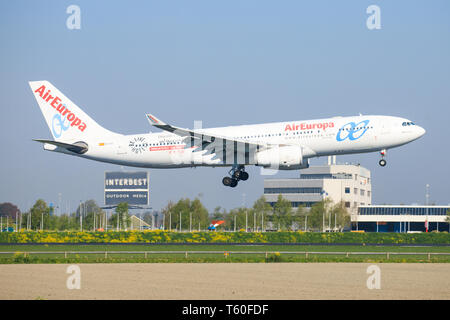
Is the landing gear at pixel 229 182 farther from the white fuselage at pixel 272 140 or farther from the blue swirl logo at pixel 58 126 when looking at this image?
the blue swirl logo at pixel 58 126

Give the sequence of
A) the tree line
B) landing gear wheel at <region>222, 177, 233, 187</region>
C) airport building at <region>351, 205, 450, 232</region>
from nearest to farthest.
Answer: landing gear wheel at <region>222, 177, 233, 187</region> → the tree line → airport building at <region>351, 205, 450, 232</region>

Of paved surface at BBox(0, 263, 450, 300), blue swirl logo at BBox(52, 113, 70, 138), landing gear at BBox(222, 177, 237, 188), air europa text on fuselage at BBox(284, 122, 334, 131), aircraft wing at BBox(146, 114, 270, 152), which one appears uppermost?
blue swirl logo at BBox(52, 113, 70, 138)

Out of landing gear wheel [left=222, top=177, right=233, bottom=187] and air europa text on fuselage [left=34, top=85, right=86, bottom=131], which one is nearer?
landing gear wheel [left=222, top=177, right=233, bottom=187]

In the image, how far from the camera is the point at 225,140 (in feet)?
178

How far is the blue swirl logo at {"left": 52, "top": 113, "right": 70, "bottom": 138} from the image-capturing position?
64125mm

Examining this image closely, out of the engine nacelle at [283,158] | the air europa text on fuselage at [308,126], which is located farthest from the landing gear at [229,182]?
the air europa text on fuselage at [308,126]

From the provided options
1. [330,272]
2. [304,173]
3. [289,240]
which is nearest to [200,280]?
[330,272]

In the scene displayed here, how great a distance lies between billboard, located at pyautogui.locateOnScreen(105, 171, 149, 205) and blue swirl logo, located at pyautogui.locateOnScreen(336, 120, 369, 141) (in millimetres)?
87687

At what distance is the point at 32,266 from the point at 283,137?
74.4ft

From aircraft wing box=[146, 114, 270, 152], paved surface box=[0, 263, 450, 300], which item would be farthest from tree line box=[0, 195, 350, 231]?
paved surface box=[0, 263, 450, 300]

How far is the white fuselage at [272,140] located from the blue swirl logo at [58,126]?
4.13 meters

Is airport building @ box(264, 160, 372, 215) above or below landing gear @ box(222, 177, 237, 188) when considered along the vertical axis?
above

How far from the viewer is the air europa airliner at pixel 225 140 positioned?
5166 centimetres

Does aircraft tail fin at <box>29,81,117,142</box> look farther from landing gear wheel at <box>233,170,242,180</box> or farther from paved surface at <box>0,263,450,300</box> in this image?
paved surface at <box>0,263,450,300</box>
